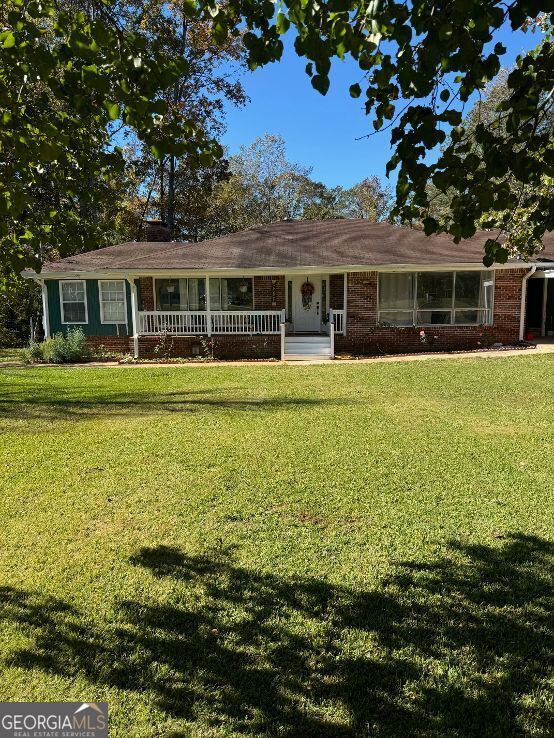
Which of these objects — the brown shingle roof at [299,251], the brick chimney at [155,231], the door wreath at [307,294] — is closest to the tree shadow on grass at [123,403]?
the brown shingle roof at [299,251]

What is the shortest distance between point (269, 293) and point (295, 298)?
3.49 feet

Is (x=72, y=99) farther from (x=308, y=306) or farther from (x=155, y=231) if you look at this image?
(x=155, y=231)

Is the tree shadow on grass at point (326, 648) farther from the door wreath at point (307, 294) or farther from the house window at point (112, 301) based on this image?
the house window at point (112, 301)

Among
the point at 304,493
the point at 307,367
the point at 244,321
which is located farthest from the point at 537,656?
the point at 244,321

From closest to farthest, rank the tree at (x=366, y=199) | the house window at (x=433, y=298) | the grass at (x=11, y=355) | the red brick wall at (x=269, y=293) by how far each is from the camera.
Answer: the grass at (x=11, y=355) → the house window at (x=433, y=298) → the red brick wall at (x=269, y=293) → the tree at (x=366, y=199)

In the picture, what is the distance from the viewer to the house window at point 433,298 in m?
17.8

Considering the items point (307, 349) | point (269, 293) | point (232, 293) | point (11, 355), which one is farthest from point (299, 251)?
point (11, 355)

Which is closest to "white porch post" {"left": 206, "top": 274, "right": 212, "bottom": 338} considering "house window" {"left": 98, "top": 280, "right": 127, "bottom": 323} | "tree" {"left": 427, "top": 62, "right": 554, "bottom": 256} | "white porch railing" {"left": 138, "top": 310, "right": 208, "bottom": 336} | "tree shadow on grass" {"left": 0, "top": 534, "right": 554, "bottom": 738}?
"white porch railing" {"left": 138, "top": 310, "right": 208, "bottom": 336}

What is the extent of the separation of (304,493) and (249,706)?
271cm

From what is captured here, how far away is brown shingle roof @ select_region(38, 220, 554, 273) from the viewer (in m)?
17.4

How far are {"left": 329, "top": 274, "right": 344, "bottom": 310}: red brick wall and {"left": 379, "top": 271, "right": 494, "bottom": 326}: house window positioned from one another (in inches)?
57.1

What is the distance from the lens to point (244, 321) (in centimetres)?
1753

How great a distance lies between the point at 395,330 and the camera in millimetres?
17516

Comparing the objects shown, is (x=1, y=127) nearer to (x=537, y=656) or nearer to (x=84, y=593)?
(x=84, y=593)
